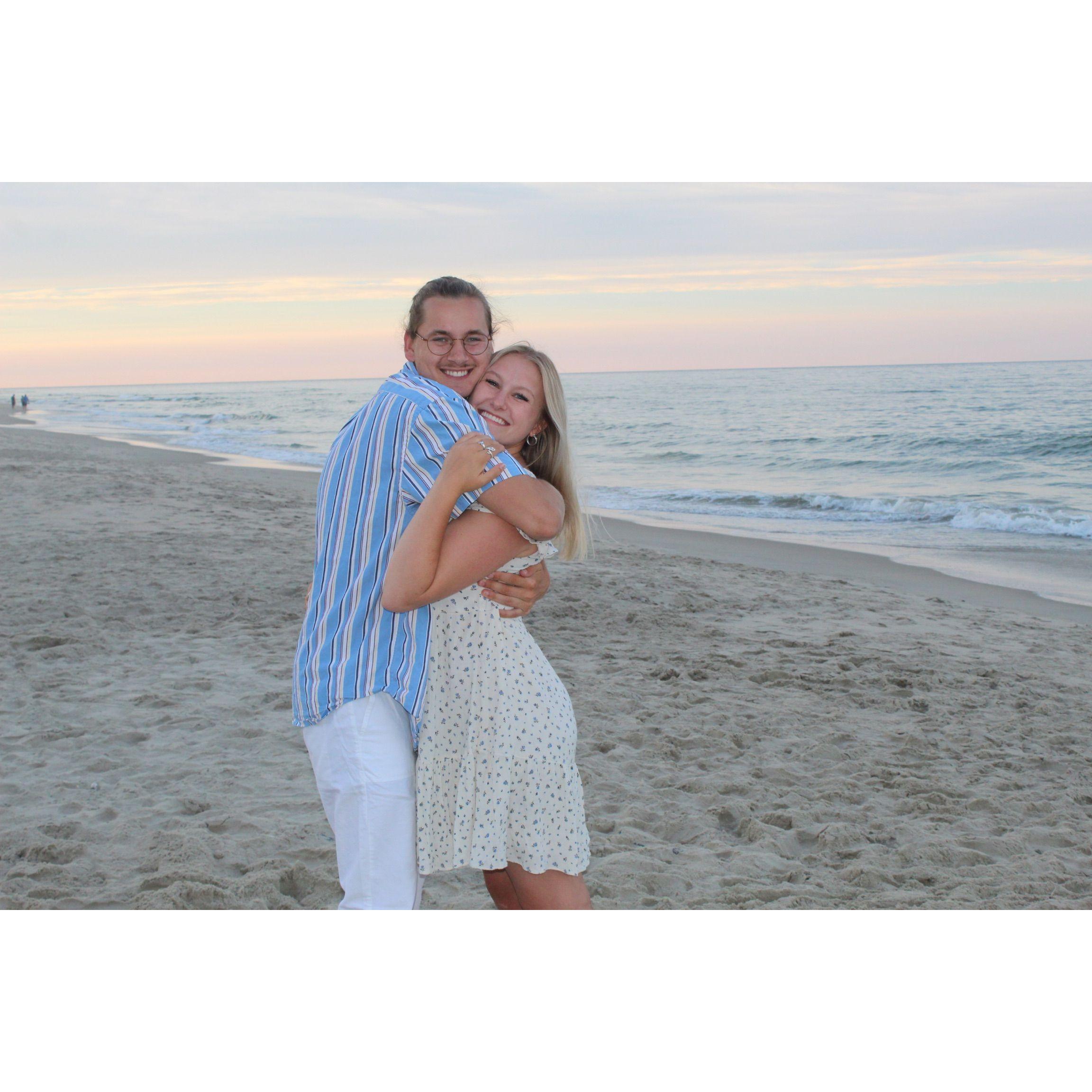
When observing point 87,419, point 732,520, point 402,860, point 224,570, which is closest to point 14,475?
point 224,570

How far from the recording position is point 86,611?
22.5 ft

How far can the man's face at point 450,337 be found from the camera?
2.13m

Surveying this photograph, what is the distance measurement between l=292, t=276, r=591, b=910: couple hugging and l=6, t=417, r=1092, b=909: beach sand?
59.9 inches

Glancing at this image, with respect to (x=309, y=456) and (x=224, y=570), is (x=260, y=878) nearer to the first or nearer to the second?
(x=224, y=570)

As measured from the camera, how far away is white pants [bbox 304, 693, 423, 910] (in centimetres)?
189

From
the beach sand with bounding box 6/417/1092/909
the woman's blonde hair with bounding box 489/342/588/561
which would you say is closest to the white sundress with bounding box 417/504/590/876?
the woman's blonde hair with bounding box 489/342/588/561

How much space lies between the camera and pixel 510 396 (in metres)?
2.27

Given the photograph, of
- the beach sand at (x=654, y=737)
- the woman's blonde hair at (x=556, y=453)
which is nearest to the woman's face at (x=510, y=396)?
the woman's blonde hair at (x=556, y=453)

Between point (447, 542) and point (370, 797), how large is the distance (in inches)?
20.1

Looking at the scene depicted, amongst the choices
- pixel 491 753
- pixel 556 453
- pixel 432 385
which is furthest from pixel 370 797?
pixel 556 453

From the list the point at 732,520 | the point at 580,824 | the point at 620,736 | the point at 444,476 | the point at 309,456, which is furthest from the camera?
the point at 309,456

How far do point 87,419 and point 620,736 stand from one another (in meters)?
41.1

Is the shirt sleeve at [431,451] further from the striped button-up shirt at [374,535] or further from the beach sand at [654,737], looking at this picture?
the beach sand at [654,737]

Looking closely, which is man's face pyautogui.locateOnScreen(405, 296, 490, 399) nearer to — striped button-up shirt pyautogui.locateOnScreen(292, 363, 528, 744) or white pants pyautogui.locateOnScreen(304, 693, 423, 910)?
striped button-up shirt pyautogui.locateOnScreen(292, 363, 528, 744)
